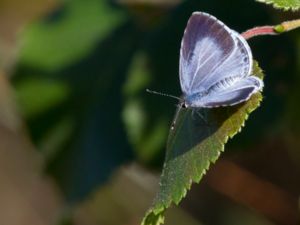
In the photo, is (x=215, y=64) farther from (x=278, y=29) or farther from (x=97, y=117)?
(x=97, y=117)

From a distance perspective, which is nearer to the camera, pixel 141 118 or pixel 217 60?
pixel 217 60

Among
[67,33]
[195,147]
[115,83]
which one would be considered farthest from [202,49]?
[67,33]

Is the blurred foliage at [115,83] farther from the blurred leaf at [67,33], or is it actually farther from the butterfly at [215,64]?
the butterfly at [215,64]

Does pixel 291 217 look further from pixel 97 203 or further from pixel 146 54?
pixel 97 203

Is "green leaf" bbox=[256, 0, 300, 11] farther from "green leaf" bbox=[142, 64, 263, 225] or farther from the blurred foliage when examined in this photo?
the blurred foliage

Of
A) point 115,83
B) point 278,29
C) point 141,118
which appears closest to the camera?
point 278,29

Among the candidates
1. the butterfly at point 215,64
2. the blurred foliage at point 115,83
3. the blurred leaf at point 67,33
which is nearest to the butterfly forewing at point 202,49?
the butterfly at point 215,64

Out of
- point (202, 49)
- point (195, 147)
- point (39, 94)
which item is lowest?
point (39, 94)
